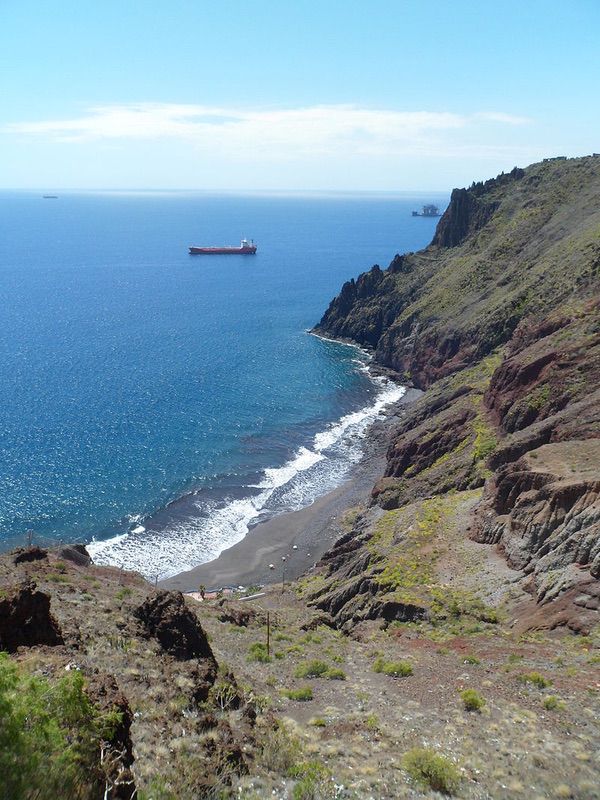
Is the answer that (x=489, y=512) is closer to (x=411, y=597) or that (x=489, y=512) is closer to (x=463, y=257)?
(x=411, y=597)

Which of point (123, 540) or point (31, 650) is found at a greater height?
point (31, 650)

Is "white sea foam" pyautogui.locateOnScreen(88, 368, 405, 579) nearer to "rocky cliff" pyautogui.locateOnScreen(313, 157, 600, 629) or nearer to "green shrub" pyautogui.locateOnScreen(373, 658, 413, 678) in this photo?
"rocky cliff" pyautogui.locateOnScreen(313, 157, 600, 629)

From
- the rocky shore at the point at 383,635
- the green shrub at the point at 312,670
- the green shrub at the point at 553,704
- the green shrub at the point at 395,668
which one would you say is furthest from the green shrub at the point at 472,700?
the green shrub at the point at 312,670

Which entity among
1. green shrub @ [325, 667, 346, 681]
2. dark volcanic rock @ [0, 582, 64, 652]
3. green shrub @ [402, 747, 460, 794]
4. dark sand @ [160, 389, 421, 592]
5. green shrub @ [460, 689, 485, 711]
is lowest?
dark sand @ [160, 389, 421, 592]

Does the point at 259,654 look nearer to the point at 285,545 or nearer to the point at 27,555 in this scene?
the point at 27,555

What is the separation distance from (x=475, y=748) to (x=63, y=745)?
1379 centimetres

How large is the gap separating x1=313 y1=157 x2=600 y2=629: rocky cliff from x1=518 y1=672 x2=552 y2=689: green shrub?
580cm

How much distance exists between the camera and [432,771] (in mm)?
18172

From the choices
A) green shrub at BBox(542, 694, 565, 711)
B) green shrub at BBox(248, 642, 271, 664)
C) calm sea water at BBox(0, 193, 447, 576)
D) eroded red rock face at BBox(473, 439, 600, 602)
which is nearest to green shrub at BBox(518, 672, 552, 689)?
green shrub at BBox(542, 694, 565, 711)

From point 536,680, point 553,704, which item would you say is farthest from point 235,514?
point 553,704

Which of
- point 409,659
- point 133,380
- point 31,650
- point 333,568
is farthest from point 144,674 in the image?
point 133,380

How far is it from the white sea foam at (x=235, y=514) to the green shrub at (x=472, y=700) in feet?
126

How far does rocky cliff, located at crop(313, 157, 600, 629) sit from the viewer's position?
37.8m

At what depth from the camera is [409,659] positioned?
29734 millimetres
